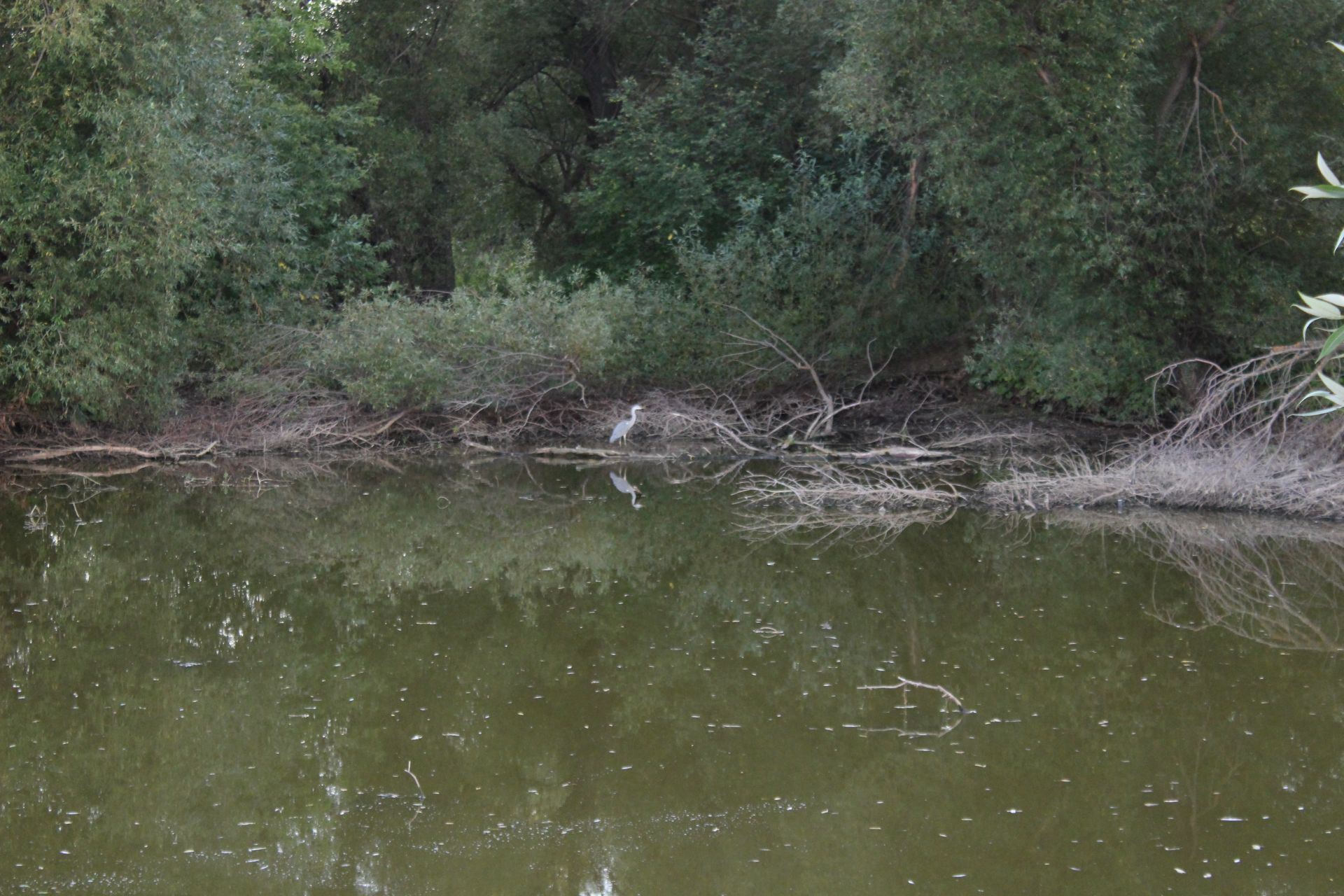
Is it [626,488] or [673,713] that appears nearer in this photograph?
[673,713]

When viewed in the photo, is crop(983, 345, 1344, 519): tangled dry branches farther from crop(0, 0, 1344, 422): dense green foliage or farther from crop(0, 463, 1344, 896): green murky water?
crop(0, 0, 1344, 422): dense green foliage

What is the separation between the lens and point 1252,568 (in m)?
9.43

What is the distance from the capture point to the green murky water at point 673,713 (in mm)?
4945

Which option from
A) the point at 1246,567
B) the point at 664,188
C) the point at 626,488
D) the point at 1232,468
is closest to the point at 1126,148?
the point at 1232,468

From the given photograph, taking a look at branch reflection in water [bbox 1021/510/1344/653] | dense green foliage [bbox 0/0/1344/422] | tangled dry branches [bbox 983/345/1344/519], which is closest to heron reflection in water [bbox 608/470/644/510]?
dense green foliage [bbox 0/0/1344/422]

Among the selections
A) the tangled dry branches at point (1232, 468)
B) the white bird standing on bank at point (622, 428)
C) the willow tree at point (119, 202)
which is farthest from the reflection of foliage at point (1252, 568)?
the willow tree at point (119, 202)

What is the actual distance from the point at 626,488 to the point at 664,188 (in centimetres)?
836

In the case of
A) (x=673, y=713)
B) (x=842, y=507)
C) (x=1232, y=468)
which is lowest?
(x=842, y=507)

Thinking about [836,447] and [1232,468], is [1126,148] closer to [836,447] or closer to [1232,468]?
[1232,468]

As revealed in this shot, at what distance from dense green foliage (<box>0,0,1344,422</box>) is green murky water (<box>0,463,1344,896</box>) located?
13.2 ft

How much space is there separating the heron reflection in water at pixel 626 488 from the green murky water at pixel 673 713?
1.82 meters

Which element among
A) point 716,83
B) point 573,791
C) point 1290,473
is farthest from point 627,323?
point 573,791

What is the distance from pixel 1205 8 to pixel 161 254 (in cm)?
1131

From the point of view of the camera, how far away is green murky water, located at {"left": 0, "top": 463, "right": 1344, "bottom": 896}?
4.95 metres
